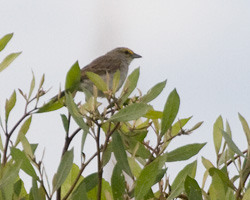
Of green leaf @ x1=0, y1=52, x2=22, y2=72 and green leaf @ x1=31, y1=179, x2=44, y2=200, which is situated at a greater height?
green leaf @ x1=0, y1=52, x2=22, y2=72

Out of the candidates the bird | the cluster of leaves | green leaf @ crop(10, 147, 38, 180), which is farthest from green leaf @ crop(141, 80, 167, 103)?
the bird

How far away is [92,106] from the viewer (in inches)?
26.5

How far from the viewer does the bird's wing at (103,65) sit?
8.80ft

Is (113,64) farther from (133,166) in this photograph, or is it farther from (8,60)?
(133,166)

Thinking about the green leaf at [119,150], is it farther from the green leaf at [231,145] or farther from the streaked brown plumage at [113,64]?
the streaked brown plumage at [113,64]

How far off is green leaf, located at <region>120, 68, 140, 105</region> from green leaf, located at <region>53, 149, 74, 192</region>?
10 centimetres

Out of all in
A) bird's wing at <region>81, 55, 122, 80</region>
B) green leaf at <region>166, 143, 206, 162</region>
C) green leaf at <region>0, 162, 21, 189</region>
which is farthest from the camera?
bird's wing at <region>81, 55, 122, 80</region>

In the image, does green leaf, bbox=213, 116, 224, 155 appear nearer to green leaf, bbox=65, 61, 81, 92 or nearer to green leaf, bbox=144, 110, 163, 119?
green leaf, bbox=144, 110, 163, 119

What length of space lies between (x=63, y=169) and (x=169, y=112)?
161 mm

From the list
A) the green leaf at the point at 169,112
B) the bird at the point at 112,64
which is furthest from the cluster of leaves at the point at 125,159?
the bird at the point at 112,64

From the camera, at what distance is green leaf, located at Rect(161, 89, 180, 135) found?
2.33ft

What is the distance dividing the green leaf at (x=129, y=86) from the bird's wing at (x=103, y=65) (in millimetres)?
1844

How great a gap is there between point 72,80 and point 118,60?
2.28 m

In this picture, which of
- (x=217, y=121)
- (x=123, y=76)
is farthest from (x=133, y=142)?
(x=123, y=76)
